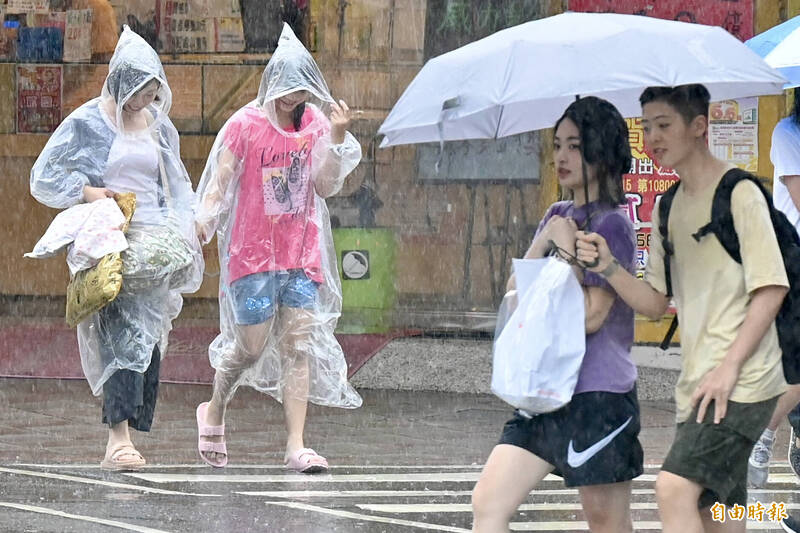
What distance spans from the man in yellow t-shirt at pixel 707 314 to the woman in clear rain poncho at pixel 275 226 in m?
3.25

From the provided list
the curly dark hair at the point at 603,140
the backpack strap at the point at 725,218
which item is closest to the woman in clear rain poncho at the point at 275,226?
the curly dark hair at the point at 603,140

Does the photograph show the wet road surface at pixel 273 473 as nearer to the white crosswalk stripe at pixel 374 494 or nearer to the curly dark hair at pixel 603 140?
the white crosswalk stripe at pixel 374 494

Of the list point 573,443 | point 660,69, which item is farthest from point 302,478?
point 660,69

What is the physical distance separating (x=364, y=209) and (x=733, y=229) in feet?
25.4

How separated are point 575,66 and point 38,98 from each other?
8.79 metres

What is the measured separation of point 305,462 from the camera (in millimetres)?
7770

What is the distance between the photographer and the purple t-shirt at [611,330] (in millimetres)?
4609

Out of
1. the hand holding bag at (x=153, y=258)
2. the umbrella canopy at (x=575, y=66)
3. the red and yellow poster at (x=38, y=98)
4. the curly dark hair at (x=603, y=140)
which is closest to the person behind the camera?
the umbrella canopy at (x=575, y=66)

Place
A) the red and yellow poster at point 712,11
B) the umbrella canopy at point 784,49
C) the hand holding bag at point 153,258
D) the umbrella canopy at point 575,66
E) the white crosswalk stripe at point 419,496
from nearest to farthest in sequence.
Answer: the umbrella canopy at point 575,66 → the umbrella canopy at point 784,49 → the white crosswalk stripe at point 419,496 → the hand holding bag at point 153,258 → the red and yellow poster at point 712,11

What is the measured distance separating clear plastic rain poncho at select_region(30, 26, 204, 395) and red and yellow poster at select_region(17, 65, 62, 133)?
485cm

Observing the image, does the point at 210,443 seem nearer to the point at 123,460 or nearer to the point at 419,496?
the point at 123,460

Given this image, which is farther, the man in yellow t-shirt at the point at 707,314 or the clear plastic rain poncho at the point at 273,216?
the clear plastic rain poncho at the point at 273,216

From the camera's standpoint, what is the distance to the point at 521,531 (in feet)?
21.6

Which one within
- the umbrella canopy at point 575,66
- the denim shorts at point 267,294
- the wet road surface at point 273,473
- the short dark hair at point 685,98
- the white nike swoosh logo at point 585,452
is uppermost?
the umbrella canopy at point 575,66
